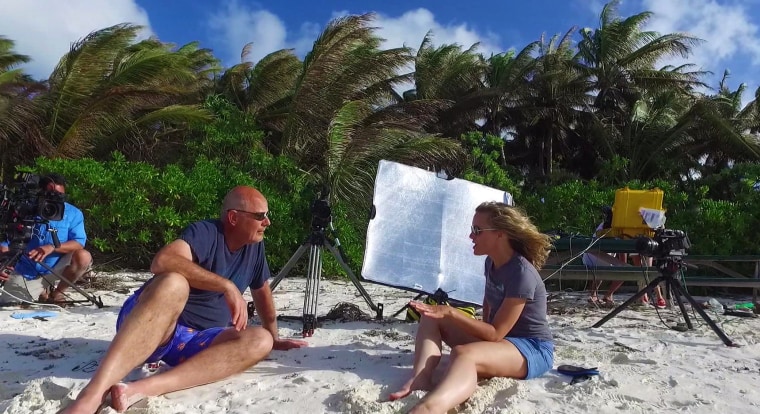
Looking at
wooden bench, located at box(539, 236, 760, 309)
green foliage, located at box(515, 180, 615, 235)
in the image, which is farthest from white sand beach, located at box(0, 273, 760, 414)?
green foliage, located at box(515, 180, 615, 235)

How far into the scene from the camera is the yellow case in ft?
16.3

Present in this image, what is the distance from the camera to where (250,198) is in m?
2.75

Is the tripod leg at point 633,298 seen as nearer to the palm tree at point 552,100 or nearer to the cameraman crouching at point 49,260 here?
the cameraman crouching at point 49,260

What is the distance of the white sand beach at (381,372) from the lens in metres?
2.44

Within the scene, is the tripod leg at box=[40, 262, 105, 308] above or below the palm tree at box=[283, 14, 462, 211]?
below

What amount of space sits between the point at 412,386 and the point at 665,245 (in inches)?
105

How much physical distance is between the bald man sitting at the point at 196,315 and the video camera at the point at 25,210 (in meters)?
2.36

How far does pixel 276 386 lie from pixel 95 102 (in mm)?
8957

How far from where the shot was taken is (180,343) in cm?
265

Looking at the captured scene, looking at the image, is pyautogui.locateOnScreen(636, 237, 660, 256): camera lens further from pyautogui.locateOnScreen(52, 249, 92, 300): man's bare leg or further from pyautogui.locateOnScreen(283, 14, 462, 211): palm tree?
pyautogui.locateOnScreen(283, 14, 462, 211): palm tree

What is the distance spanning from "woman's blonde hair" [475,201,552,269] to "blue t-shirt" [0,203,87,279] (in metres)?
3.75

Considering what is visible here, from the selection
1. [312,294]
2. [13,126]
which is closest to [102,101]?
[13,126]

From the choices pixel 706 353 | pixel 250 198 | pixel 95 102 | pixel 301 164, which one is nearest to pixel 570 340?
pixel 706 353

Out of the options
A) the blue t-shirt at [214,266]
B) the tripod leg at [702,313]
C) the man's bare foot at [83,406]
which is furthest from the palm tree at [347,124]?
the man's bare foot at [83,406]
